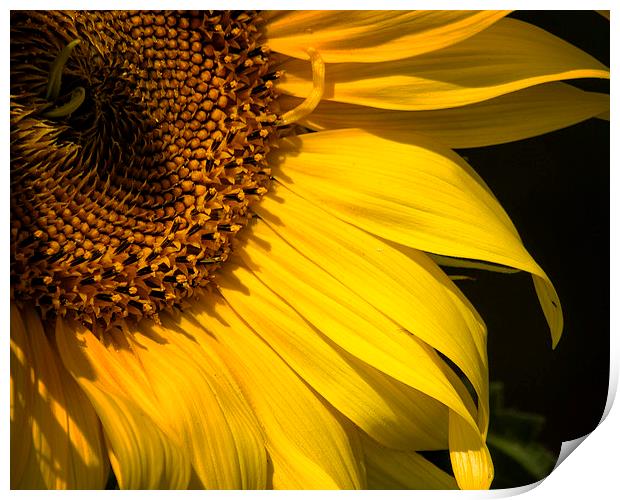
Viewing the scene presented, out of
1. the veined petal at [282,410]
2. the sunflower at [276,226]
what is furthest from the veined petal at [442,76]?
the veined petal at [282,410]

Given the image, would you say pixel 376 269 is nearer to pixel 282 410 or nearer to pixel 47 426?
pixel 282 410

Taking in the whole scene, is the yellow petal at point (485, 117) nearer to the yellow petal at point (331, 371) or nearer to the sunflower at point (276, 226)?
the sunflower at point (276, 226)

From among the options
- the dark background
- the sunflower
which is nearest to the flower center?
the sunflower

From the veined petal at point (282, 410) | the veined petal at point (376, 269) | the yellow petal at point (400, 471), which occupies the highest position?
the veined petal at point (376, 269)

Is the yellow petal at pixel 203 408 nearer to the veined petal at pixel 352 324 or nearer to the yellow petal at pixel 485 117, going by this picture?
the veined petal at pixel 352 324

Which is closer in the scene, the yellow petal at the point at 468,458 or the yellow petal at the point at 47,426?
the yellow petal at the point at 47,426

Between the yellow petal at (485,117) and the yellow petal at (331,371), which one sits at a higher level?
the yellow petal at (485,117)
